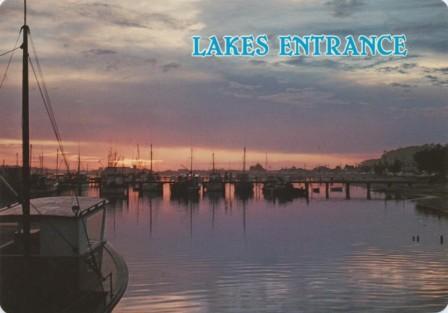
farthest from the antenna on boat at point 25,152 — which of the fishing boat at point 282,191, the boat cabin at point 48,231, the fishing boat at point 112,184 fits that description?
the fishing boat at point 282,191

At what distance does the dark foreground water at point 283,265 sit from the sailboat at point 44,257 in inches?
58.4

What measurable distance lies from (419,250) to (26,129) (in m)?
14.5

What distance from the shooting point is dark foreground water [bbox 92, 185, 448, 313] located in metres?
10.5

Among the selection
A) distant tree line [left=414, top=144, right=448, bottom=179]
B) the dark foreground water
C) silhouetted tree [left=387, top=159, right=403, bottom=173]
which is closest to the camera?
the dark foreground water

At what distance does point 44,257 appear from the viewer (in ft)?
26.6

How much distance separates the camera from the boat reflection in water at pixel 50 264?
7.88 m

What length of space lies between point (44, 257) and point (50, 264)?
0.14 meters

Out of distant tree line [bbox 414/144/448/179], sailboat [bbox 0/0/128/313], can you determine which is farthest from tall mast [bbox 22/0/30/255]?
distant tree line [bbox 414/144/448/179]

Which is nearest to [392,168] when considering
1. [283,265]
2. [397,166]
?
[397,166]

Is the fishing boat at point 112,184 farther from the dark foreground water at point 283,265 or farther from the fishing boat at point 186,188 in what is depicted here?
the dark foreground water at point 283,265

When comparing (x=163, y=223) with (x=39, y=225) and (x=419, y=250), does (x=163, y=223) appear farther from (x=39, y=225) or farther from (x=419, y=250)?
(x=39, y=225)

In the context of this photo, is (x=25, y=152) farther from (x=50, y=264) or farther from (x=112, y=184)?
(x=112, y=184)

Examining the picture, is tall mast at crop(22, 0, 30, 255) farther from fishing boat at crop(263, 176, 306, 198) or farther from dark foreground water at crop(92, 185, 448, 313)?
fishing boat at crop(263, 176, 306, 198)

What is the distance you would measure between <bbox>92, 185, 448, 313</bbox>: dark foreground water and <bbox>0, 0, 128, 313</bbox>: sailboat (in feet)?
4.87
